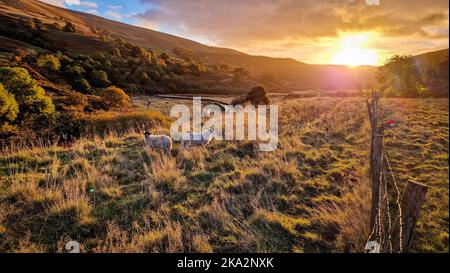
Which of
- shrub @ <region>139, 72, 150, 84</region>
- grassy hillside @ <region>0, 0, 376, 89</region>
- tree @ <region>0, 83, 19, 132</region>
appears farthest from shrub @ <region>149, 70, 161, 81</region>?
tree @ <region>0, 83, 19, 132</region>

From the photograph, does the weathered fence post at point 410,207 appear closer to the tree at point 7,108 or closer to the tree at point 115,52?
the tree at point 7,108

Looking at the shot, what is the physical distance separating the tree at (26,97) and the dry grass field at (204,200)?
3401 mm

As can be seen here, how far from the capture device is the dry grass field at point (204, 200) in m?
3.76

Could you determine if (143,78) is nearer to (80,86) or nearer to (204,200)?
(80,86)

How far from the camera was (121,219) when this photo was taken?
4355 millimetres

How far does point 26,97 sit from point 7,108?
5.28 feet

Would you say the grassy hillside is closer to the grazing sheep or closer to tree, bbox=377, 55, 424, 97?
tree, bbox=377, 55, 424, 97

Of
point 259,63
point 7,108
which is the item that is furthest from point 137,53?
point 259,63

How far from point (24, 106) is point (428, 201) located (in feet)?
46.3

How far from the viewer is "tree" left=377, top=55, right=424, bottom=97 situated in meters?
47.8

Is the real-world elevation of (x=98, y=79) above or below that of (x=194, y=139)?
above

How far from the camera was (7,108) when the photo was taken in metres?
8.74

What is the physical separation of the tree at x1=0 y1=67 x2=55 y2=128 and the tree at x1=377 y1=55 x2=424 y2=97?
55.1 metres
